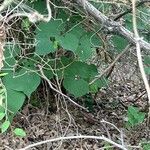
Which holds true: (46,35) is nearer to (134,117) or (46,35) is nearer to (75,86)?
(75,86)

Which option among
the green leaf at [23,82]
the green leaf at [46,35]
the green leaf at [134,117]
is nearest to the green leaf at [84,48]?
the green leaf at [46,35]

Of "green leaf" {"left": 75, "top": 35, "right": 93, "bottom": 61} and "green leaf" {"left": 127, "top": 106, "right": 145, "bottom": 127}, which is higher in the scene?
"green leaf" {"left": 75, "top": 35, "right": 93, "bottom": 61}

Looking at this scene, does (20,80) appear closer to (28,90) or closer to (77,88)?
(28,90)

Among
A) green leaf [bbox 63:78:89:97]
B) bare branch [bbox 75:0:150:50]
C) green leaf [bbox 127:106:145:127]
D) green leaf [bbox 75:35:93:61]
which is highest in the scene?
bare branch [bbox 75:0:150:50]

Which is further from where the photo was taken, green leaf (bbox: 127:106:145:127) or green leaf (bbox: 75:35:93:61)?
green leaf (bbox: 127:106:145:127)

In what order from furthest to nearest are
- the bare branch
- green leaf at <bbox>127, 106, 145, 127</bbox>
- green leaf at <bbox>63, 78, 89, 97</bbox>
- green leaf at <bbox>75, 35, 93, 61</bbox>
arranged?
1. green leaf at <bbox>127, 106, 145, 127</bbox>
2. green leaf at <bbox>63, 78, 89, 97</bbox>
3. green leaf at <bbox>75, 35, 93, 61</bbox>
4. the bare branch

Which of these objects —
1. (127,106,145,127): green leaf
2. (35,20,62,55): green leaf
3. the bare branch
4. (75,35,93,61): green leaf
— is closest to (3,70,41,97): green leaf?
(35,20,62,55): green leaf

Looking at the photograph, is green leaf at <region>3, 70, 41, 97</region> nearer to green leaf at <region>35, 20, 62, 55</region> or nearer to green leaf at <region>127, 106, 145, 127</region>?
green leaf at <region>35, 20, 62, 55</region>

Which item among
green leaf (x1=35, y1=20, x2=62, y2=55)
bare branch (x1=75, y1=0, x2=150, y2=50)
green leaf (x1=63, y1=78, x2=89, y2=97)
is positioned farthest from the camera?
green leaf (x1=63, y1=78, x2=89, y2=97)
